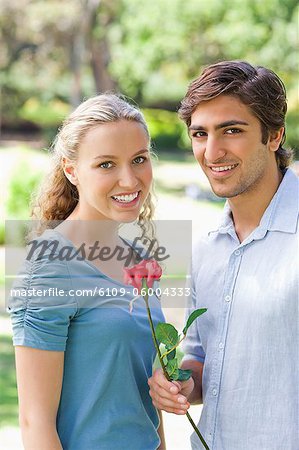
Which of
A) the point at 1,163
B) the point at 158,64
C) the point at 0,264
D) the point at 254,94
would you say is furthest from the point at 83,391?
the point at 1,163

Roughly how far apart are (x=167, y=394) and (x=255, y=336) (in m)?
0.32

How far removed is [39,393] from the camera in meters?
2.28

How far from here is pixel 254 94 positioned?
97.0 inches

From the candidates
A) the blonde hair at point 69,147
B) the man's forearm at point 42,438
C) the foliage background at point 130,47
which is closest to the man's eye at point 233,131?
the blonde hair at point 69,147

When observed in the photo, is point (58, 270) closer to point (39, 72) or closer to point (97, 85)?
point (97, 85)

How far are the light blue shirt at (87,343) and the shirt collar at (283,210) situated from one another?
1.59ft

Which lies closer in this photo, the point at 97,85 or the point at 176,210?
the point at 176,210

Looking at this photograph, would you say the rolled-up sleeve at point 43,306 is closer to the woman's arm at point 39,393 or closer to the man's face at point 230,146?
the woman's arm at point 39,393

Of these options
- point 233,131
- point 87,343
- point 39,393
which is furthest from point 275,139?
point 39,393

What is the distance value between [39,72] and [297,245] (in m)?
30.9

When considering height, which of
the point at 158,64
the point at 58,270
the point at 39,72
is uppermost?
the point at 39,72

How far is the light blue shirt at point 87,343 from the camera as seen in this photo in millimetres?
2301

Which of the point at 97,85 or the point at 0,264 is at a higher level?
the point at 97,85

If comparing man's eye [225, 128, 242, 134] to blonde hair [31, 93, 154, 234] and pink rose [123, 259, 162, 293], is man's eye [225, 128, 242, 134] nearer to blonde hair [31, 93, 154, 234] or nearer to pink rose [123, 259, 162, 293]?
blonde hair [31, 93, 154, 234]
